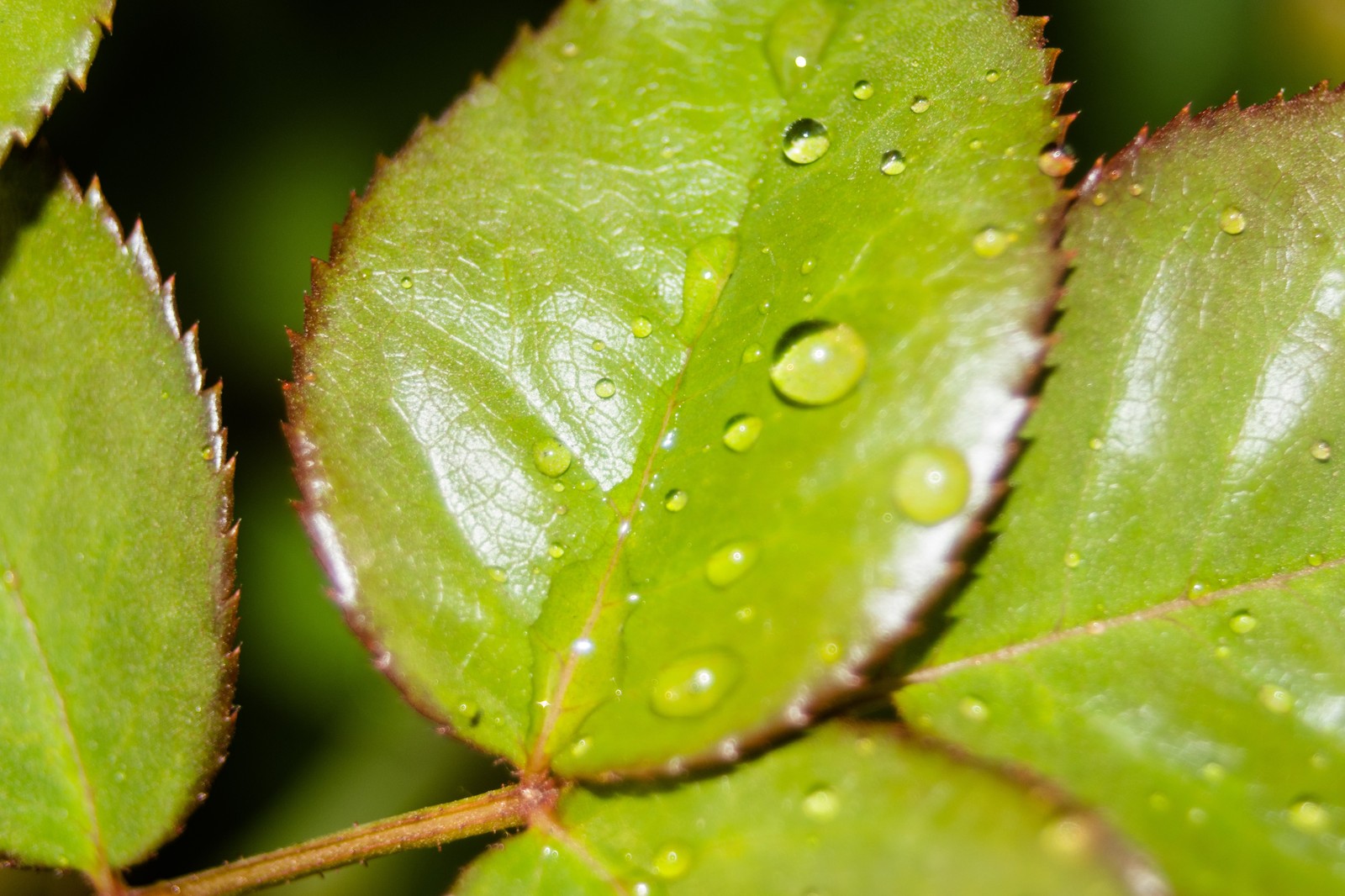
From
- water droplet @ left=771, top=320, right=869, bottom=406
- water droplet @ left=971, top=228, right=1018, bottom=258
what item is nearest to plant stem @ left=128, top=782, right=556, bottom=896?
water droplet @ left=771, top=320, right=869, bottom=406

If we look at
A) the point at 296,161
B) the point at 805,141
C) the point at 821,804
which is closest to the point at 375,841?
the point at 821,804

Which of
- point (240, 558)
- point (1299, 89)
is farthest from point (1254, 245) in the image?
point (240, 558)

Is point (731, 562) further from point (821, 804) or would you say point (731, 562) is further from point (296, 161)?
point (296, 161)

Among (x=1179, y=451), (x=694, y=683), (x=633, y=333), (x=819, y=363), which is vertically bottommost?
(x=694, y=683)

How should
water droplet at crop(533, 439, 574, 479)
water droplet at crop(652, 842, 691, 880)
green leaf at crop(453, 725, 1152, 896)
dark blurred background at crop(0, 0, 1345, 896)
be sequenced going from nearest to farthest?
green leaf at crop(453, 725, 1152, 896), water droplet at crop(652, 842, 691, 880), water droplet at crop(533, 439, 574, 479), dark blurred background at crop(0, 0, 1345, 896)

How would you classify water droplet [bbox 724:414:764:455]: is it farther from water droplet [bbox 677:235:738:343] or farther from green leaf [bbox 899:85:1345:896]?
green leaf [bbox 899:85:1345:896]

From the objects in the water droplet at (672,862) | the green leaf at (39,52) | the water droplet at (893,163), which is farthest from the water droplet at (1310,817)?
the green leaf at (39,52)
